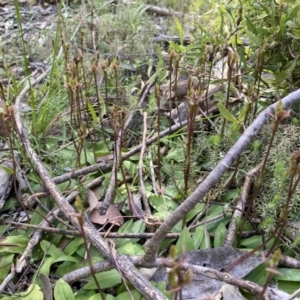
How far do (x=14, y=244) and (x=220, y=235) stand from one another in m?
0.64

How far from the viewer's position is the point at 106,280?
4.11 ft

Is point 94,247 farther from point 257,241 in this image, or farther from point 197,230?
point 257,241

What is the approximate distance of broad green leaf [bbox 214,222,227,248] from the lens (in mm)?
1338

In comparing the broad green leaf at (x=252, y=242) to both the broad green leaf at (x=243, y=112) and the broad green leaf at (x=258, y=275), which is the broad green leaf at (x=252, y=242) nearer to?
the broad green leaf at (x=258, y=275)

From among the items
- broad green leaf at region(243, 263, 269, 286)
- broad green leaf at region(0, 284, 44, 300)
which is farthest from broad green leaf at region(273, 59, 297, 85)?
broad green leaf at region(0, 284, 44, 300)

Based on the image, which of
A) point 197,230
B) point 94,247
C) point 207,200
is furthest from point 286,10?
point 94,247

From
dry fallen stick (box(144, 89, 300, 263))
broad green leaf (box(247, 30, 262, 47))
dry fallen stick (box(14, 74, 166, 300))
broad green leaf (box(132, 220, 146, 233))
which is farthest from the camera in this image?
broad green leaf (box(247, 30, 262, 47))

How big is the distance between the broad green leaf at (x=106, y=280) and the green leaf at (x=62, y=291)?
0.15 ft

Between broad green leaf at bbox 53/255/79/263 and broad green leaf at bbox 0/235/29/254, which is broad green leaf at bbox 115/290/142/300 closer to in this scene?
broad green leaf at bbox 53/255/79/263

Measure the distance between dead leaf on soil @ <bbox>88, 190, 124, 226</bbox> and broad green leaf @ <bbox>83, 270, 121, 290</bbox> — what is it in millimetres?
208

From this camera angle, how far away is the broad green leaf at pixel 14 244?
140 cm

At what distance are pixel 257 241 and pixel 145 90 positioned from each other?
98 centimetres

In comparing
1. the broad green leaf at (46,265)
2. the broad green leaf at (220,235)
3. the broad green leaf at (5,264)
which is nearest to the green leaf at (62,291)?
the broad green leaf at (46,265)

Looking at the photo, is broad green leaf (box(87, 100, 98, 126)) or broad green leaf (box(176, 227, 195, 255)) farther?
broad green leaf (box(87, 100, 98, 126))
